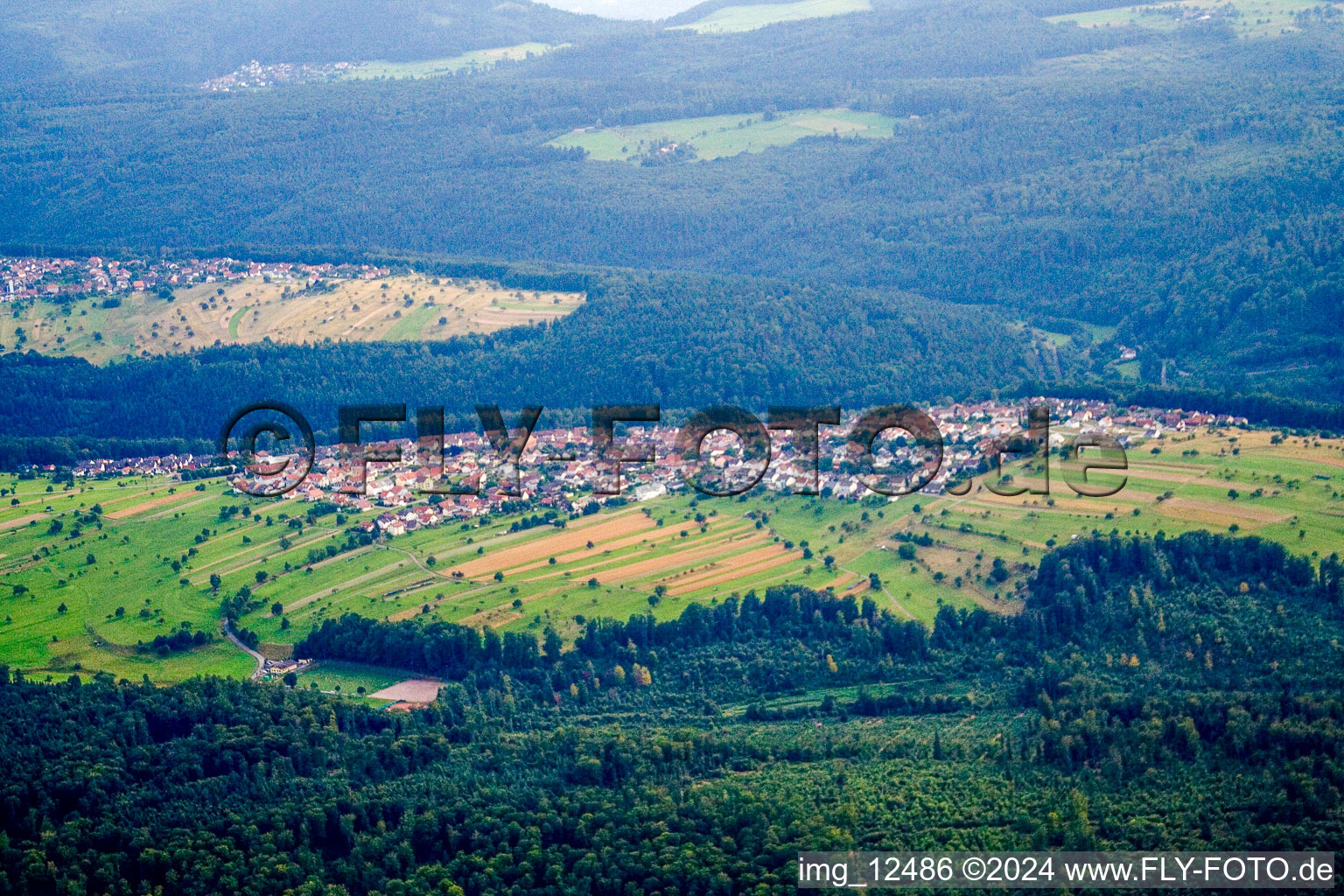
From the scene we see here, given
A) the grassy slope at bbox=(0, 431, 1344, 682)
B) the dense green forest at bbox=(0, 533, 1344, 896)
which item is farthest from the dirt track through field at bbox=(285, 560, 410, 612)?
Result: the dense green forest at bbox=(0, 533, 1344, 896)

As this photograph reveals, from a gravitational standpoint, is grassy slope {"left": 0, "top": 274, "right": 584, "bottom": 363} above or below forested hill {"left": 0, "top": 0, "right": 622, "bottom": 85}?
below

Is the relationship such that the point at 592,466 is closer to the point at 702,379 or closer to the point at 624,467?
the point at 624,467

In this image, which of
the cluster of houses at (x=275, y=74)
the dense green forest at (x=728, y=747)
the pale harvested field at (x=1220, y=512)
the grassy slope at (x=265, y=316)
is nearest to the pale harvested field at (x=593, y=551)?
the dense green forest at (x=728, y=747)

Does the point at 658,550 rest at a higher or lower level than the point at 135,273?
lower

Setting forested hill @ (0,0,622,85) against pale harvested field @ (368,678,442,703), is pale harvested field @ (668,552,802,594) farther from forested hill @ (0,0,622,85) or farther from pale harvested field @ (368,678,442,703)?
forested hill @ (0,0,622,85)

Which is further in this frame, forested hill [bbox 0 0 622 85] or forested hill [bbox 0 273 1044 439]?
forested hill [bbox 0 0 622 85]

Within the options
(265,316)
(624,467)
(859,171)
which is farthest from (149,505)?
(859,171)
